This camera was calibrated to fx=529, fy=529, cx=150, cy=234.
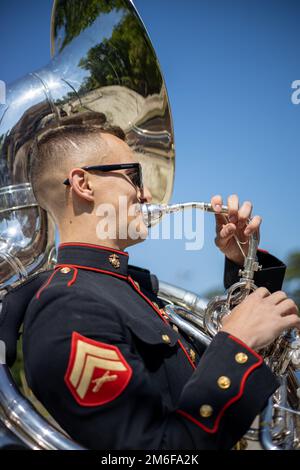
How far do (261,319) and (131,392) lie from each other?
19.6 inches

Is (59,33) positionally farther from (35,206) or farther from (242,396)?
(242,396)

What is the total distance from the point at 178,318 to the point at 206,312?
14cm

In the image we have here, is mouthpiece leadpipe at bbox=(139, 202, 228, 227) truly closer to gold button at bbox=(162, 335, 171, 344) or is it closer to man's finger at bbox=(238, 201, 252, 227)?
man's finger at bbox=(238, 201, 252, 227)

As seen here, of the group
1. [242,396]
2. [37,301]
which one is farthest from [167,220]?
[242,396]

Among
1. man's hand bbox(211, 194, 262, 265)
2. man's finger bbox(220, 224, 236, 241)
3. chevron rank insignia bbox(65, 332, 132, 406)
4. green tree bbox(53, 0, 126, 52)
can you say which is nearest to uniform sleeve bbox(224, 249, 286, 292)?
man's hand bbox(211, 194, 262, 265)

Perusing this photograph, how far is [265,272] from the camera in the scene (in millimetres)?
2418

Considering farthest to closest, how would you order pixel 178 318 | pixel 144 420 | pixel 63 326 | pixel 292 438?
pixel 178 318
pixel 292 438
pixel 63 326
pixel 144 420

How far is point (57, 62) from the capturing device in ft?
8.25

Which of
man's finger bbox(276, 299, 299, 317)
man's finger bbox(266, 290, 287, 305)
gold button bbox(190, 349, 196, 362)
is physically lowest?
gold button bbox(190, 349, 196, 362)

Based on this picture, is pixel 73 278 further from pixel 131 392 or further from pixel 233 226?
pixel 233 226

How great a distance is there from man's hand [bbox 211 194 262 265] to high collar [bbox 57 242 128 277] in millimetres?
514

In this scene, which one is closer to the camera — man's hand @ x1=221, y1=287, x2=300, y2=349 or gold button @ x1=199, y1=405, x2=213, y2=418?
gold button @ x1=199, y1=405, x2=213, y2=418

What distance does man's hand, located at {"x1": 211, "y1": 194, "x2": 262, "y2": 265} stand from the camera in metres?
2.29

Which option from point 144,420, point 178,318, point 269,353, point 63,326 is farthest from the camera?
point 178,318
